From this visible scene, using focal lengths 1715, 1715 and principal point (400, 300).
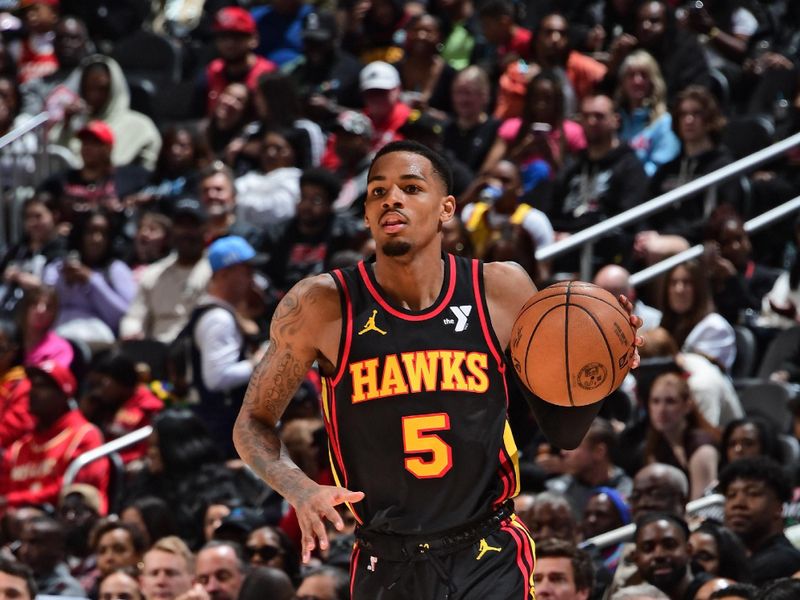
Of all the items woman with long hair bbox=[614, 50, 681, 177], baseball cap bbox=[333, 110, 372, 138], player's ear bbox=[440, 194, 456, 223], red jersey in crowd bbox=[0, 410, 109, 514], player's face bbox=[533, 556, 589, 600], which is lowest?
red jersey in crowd bbox=[0, 410, 109, 514]

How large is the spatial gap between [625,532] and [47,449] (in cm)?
364

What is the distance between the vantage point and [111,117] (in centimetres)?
1310

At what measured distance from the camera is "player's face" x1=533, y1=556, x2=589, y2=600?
7.02 metres

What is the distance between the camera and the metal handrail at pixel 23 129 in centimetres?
1237

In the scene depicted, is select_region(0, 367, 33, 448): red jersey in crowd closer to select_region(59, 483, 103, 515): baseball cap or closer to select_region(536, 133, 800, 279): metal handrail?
select_region(59, 483, 103, 515): baseball cap

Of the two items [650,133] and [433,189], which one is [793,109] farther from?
[433,189]

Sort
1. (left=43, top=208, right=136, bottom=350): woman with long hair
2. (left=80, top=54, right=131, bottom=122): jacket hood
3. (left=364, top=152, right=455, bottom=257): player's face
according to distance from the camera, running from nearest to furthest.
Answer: (left=364, top=152, right=455, bottom=257): player's face
(left=43, top=208, right=136, bottom=350): woman with long hair
(left=80, top=54, right=131, bottom=122): jacket hood

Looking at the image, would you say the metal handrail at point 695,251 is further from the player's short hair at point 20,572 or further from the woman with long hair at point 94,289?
the player's short hair at point 20,572

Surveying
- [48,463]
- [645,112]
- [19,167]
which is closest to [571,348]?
[48,463]

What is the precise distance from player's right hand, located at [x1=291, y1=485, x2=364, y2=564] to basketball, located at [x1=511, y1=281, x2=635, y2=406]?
65 cm

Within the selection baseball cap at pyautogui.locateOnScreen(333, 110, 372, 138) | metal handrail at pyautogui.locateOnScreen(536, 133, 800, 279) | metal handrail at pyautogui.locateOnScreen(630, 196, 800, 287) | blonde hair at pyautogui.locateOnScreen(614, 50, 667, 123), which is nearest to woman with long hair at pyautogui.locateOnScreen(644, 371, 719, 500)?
metal handrail at pyautogui.locateOnScreen(630, 196, 800, 287)

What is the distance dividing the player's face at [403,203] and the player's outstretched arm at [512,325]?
242 mm

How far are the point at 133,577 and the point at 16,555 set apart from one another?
1.23m

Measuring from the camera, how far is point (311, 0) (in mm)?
14500
